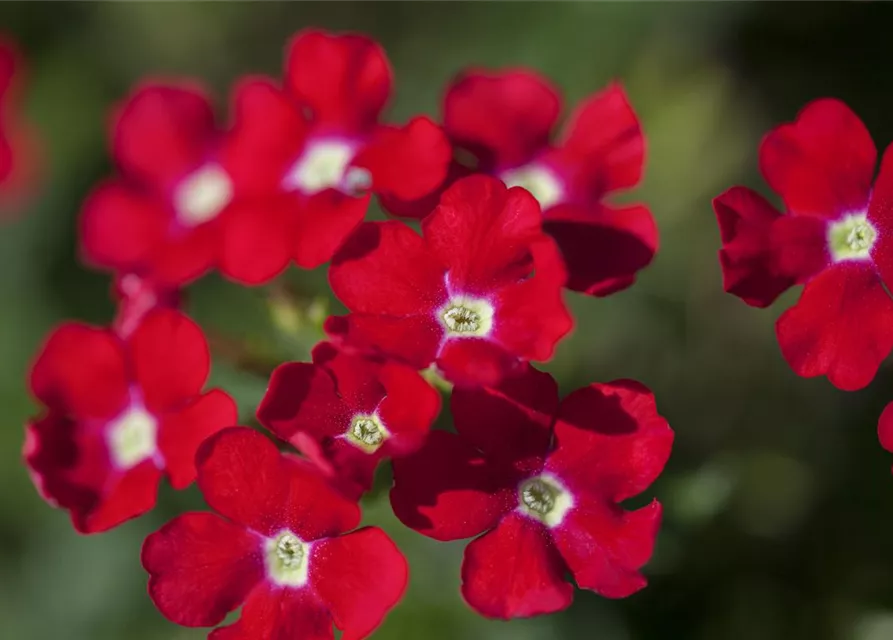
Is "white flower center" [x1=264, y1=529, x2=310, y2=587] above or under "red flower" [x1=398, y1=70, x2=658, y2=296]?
under

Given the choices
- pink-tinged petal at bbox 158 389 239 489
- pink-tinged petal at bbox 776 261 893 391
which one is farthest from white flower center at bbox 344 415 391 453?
pink-tinged petal at bbox 776 261 893 391

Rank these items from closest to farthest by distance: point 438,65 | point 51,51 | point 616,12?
point 616,12
point 438,65
point 51,51

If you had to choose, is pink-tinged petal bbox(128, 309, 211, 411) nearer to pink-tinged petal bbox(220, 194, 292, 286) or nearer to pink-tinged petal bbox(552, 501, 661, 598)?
pink-tinged petal bbox(220, 194, 292, 286)

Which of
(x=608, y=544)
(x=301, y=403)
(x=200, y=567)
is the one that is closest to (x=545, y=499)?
(x=608, y=544)

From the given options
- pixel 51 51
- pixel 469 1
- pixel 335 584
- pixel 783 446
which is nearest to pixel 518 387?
pixel 335 584

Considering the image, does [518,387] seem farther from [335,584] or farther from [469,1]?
[469,1]

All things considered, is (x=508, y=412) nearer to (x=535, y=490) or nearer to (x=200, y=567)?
(x=535, y=490)
